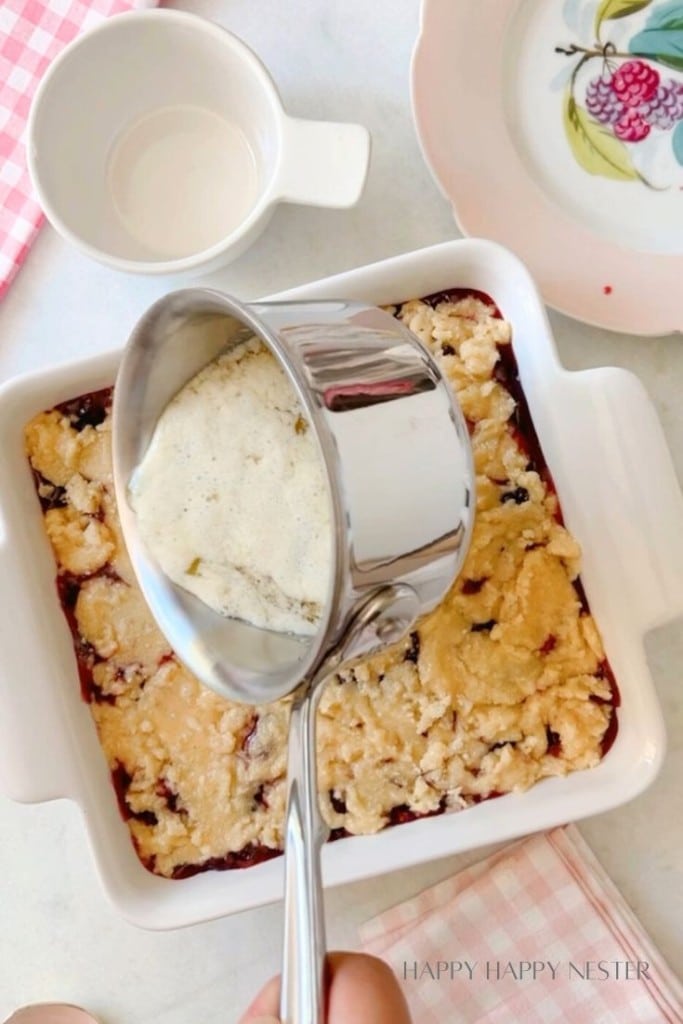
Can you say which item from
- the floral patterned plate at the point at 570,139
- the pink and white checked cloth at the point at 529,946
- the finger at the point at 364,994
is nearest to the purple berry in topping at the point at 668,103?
the floral patterned plate at the point at 570,139

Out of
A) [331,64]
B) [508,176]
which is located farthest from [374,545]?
[331,64]

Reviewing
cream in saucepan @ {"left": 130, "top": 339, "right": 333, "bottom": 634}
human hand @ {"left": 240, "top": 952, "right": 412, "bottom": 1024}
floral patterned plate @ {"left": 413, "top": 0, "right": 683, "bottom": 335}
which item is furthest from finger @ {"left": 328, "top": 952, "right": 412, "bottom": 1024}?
floral patterned plate @ {"left": 413, "top": 0, "right": 683, "bottom": 335}

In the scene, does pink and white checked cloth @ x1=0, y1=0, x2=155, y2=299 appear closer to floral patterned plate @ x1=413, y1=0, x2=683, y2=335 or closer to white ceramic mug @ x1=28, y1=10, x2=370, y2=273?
white ceramic mug @ x1=28, y1=10, x2=370, y2=273

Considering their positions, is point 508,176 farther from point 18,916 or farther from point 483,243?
point 18,916

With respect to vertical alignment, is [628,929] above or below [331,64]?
below

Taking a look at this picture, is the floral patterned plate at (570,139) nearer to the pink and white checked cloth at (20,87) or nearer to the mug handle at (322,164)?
the mug handle at (322,164)
